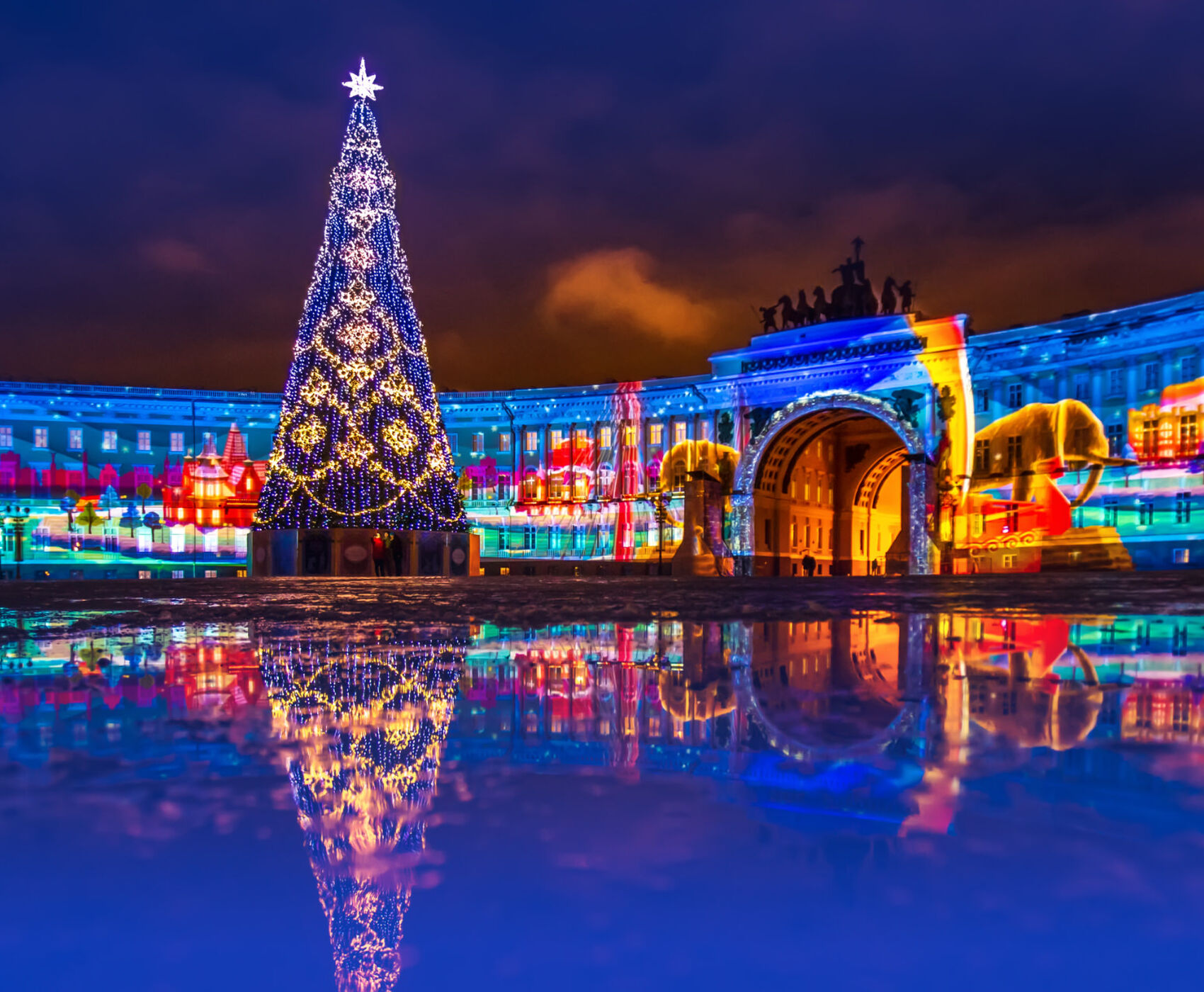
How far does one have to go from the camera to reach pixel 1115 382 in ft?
111

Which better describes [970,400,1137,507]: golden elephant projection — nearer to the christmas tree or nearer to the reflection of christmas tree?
the christmas tree

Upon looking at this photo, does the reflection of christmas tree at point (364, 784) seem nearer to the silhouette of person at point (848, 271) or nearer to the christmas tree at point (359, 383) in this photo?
the christmas tree at point (359, 383)

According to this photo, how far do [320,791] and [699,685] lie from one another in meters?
1.71

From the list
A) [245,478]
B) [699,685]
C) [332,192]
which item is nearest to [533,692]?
[699,685]

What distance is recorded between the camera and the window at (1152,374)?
32719 mm

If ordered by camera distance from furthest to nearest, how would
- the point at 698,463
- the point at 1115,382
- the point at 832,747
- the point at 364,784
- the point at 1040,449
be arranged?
1. the point at 698,463
2. the point at 1040,449
3. the point at 1115,382
4. the point at 832,747
5. the point at 364,784

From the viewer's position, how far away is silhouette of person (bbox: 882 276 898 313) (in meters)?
41.4

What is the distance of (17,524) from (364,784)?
→ 165ft

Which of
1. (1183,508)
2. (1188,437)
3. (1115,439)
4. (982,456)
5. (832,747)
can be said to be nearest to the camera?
(832,747)

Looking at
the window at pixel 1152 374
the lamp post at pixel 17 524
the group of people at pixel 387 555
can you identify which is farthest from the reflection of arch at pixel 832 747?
the lamp post at pixel 17 524

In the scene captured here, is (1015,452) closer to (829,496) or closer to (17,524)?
(829,496)

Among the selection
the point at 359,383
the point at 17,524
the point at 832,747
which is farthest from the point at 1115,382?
the point at 17,524

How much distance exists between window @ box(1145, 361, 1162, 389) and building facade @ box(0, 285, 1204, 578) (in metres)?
0.10

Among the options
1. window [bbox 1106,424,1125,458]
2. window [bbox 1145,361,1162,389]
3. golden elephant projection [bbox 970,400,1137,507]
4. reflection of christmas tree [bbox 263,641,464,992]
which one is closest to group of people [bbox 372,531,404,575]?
reflection of christmas tree [bbox 263,641,464,992]
